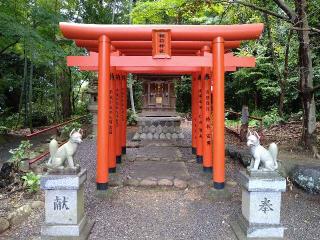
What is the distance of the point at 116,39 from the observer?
5668 millimetres

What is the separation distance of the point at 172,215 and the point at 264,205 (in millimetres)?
1578

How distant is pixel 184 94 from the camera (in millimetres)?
21906

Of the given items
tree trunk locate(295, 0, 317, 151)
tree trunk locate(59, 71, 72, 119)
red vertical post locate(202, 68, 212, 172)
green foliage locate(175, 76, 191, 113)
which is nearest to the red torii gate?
red vertical post locate(202, 68, 212, 172)

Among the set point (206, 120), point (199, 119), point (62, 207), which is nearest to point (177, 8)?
point (199, 119)

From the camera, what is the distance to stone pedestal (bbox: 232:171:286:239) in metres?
3.99

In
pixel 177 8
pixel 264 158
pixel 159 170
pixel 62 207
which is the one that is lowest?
pixel 159 170

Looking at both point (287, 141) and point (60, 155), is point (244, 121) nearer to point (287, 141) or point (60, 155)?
point (287, 141)

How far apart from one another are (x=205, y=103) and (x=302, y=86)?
267 cm

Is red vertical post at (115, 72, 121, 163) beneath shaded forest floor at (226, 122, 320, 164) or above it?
above

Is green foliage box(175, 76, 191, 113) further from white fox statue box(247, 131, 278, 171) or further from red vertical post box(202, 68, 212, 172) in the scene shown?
white fox statue box(247, 131, 278, 171)

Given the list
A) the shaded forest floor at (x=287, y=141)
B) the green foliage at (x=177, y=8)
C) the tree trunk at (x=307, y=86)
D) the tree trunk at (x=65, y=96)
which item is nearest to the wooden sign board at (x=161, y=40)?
Result: the green foliage at (x=177, y=8)

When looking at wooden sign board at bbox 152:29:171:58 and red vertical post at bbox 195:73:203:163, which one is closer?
wooden sign board at bbox 152:29:171:58

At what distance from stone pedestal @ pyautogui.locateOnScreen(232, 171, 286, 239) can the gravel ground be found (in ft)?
1.30

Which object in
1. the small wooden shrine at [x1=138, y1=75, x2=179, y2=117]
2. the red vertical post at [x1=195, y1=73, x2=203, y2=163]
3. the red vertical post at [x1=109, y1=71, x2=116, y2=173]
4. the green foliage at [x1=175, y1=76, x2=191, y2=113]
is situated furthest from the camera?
the green foliage at [x1=175, y1=76, x2=191, y2=113]
